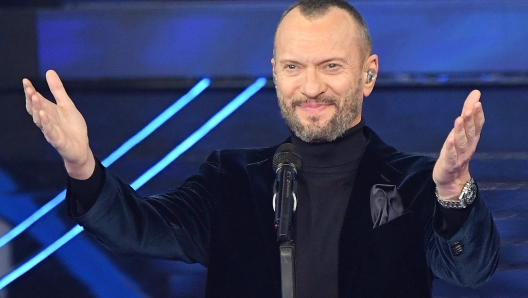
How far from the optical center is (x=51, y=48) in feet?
12.7

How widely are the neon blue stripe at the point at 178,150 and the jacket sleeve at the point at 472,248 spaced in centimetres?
193

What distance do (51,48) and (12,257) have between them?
97 centimetres

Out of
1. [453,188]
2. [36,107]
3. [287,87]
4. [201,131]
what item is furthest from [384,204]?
[201,131]

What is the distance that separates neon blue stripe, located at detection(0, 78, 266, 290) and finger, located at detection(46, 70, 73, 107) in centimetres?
184

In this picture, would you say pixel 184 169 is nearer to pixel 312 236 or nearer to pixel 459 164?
pixel 312 236

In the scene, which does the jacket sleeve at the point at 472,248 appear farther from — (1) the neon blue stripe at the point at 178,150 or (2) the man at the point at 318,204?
(1) the neon blue stripe at the point at 178,150

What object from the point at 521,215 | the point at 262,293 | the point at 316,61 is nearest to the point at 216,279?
the point at 262,293

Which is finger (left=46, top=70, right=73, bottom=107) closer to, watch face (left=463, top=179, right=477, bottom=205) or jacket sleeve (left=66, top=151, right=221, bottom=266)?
jacket sleeve (left=66, top=151, right=221, bottom=266)

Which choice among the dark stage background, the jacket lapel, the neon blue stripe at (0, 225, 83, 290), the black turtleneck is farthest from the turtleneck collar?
the neon blue stripe at (0, 225, 83, 290)

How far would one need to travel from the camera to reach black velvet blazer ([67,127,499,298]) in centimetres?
196

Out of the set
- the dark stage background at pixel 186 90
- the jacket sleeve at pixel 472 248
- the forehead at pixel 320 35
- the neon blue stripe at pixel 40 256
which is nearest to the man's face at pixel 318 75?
the forehead at pixel 320 35

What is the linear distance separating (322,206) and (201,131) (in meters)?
1.69

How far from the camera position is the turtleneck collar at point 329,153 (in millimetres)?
2264

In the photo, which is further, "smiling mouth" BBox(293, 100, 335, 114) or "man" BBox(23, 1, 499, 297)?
"smiling mouth" BBox(293, 100, 335, 114)
